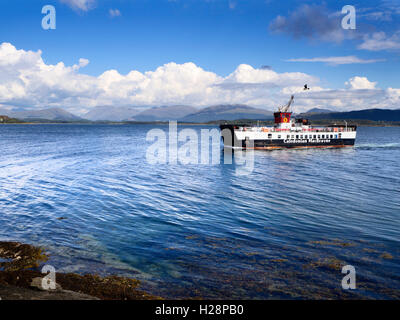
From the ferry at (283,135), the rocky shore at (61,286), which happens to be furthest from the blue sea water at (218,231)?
the ferry at (283,135)

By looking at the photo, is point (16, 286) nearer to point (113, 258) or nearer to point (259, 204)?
point (113, 258)

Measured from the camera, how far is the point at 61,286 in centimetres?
1068

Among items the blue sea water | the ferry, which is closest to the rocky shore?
the blue sea water

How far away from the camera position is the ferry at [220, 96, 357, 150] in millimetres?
74688

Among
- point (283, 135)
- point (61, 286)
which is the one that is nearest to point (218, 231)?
point (61, 286)

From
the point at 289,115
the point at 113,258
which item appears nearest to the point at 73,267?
the point at 113,258

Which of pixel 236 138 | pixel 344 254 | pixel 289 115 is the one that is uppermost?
pixel 289 115

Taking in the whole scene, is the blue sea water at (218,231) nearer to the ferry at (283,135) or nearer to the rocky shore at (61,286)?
the rocky shore at (61,286)

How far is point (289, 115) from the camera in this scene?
79125 millimetres

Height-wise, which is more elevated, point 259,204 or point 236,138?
point 236,138

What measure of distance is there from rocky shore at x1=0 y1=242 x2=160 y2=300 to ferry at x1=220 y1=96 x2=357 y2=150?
209 ft

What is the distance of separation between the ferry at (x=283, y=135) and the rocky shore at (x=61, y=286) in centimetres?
6381

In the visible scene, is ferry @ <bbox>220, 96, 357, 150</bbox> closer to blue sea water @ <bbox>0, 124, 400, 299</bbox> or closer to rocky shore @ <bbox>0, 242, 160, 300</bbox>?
blue sea water @ <bbox>0, 124, 400, 299</bbox>
